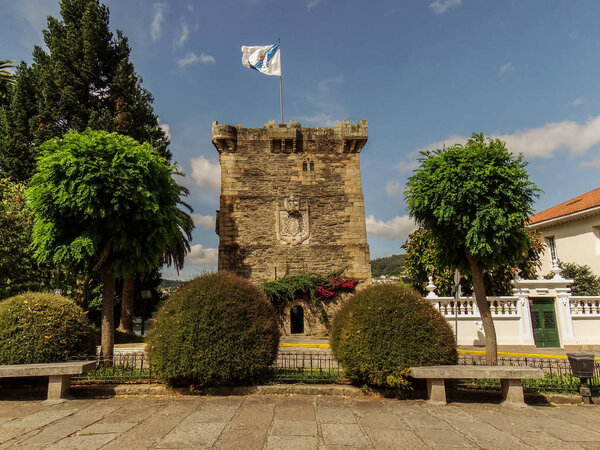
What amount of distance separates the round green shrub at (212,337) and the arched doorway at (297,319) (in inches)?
542

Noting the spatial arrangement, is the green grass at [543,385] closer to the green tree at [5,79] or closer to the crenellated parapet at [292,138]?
the crenellated parapet at [292,138]

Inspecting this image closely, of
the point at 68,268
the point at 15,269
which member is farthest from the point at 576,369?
the point at 15,269

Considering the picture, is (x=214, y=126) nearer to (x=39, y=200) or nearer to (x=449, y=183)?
(x=39, y=200)

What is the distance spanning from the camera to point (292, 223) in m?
20.9

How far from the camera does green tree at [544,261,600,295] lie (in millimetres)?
18719

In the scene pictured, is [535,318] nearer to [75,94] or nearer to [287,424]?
[287,424]

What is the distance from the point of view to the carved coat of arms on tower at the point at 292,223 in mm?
20734

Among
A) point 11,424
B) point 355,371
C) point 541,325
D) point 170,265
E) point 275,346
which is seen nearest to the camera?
point 11,424

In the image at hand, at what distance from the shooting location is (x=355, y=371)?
20.7ft

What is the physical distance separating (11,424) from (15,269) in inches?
480

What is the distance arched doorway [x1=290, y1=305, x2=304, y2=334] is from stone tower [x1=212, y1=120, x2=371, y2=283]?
2287 millimetres

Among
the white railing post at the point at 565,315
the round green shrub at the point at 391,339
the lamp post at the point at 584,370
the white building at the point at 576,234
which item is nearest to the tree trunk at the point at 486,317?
the lamp post at the point at 584,370

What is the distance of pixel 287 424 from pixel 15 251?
598 inches

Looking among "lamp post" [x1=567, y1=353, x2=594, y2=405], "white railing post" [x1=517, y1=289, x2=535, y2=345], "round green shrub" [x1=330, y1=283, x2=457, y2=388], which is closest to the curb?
"round green shrub" [x1=330, y1=283, x2=457, y2=388]
